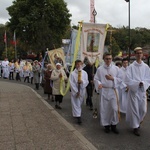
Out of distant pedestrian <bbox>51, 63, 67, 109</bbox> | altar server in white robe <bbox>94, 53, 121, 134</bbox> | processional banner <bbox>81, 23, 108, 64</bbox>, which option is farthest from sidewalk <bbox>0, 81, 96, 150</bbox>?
processional banner <bbox>81, 23, 108, 64</bbox>

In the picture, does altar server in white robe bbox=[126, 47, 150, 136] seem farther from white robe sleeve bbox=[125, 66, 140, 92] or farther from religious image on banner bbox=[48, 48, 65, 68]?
religious image on banner bbox=[48, 48, 65, 68]

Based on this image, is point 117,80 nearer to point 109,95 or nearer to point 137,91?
point 109,95

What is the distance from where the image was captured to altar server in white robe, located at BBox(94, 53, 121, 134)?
6.73 metres

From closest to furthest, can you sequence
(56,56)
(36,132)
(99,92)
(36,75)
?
1. (36,132)
2. (99,92)
3. (56,56)
4. (36,75)

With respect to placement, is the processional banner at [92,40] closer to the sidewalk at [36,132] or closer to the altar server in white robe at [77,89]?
the altar server in white robe at [77,89]

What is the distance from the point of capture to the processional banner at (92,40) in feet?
29.4

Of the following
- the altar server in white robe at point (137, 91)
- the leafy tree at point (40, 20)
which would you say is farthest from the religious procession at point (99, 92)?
the leafy tree at point (40, 20)

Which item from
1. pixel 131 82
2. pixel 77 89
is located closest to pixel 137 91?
pixel 131 82

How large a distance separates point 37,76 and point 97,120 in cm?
890

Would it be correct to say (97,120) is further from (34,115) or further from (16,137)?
(16,137)

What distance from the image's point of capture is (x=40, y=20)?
42.7 m

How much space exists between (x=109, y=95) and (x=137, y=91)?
2.11 feet

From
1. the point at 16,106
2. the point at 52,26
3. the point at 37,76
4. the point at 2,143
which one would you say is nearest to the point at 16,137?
the point at 2,143

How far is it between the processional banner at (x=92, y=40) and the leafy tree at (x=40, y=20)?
107ft
